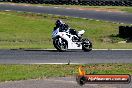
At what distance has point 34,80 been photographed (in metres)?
14.2

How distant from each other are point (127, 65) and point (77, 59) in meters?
2.72

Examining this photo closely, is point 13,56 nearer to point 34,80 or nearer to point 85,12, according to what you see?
point 34,80

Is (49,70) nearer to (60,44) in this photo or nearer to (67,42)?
(60,44)

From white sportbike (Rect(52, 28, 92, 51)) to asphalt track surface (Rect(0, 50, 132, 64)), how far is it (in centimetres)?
34

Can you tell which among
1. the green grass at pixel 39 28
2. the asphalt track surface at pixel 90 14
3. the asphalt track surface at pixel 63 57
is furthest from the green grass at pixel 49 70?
the asphalt track surface at pixel 90 14

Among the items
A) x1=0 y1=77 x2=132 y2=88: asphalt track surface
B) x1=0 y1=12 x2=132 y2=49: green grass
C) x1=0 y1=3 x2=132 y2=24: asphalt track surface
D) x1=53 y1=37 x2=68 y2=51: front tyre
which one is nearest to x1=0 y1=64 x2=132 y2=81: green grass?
x1=0 y1=77 x2=132 y2=88: asphalt track surface

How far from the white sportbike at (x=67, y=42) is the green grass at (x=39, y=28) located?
25.0 ft

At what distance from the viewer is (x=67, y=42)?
23.1 m

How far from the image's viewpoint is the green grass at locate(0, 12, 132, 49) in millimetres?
32969

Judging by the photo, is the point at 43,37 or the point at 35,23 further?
the point at 35,23

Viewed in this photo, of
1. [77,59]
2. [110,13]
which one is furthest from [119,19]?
[77,59]

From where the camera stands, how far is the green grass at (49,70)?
15180mm

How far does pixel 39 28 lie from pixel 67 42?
1643cm

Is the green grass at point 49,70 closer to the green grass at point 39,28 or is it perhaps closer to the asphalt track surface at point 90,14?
the green grass at point 39,28
